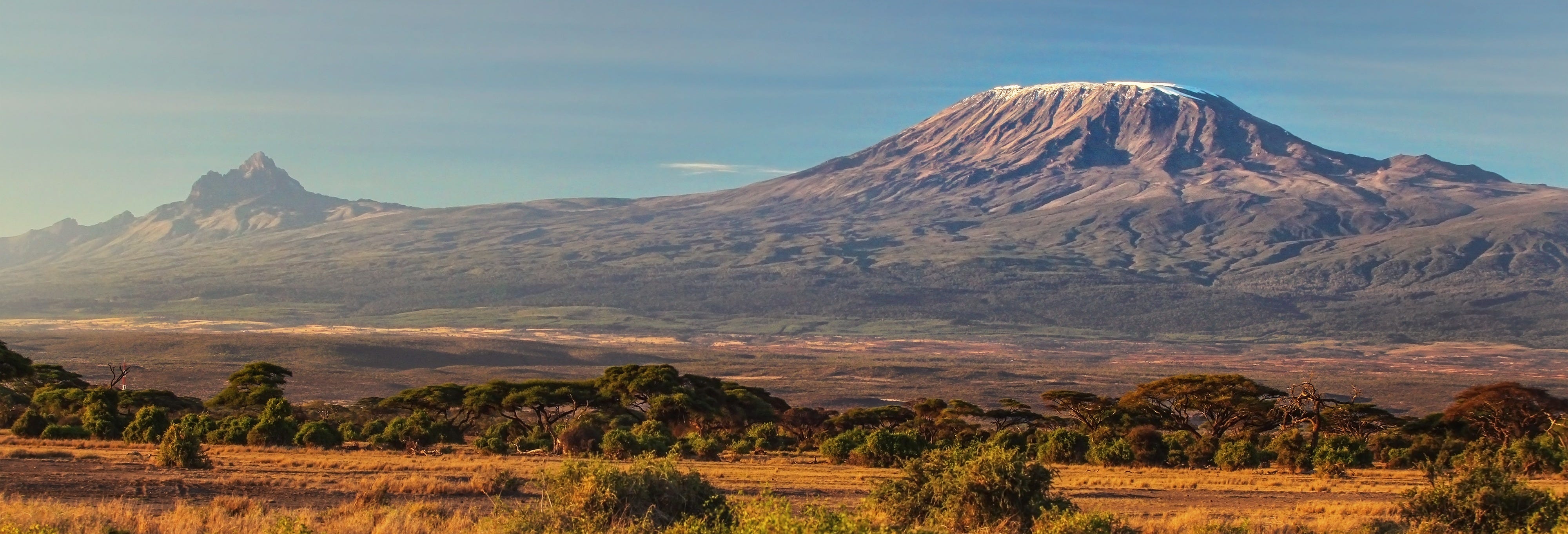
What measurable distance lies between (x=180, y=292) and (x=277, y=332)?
60.7 metres

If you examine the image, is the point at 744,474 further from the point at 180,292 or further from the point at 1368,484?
the point at 180,292

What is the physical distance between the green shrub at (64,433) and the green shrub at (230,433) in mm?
2647

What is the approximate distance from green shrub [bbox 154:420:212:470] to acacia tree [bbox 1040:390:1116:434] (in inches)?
919

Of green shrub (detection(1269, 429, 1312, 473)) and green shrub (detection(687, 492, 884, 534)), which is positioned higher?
green shrub (detection(687, 492, 884, 534))

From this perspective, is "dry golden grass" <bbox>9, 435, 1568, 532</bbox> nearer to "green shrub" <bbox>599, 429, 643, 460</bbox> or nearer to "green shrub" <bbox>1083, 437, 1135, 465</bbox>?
"green shrub" <bbox>1083, 437, 1135, 465</bbox>

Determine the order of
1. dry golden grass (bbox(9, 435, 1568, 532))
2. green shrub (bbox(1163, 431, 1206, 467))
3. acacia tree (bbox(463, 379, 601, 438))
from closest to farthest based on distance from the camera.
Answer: dry golden grass (bbox(9, 435, 1568, 532))
green shrub (bbox(1163, 431, 1206, 467))
acacia tree (bbox(463, 379, 601, 438))

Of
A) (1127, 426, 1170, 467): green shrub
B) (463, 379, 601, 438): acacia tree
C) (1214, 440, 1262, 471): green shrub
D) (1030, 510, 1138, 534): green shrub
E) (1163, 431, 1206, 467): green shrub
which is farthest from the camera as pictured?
(463, 379, 601, 438): acacia tree

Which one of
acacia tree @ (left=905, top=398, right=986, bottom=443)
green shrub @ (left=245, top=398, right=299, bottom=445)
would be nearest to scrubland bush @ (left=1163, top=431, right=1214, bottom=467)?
acacia tree @ (left=905, top=398, right=986, bottom=443)

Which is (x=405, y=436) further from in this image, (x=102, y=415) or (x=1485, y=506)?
(x=1485, y=506)

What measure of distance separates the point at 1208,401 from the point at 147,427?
27591 millimetres

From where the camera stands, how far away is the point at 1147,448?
95.2 ft

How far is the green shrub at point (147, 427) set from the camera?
26406 millimetres

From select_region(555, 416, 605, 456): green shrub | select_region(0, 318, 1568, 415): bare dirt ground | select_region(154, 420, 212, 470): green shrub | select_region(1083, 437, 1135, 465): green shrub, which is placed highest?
select_region(154, 420, 212, 470): green shrub

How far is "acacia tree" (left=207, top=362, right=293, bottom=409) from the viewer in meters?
36.1
